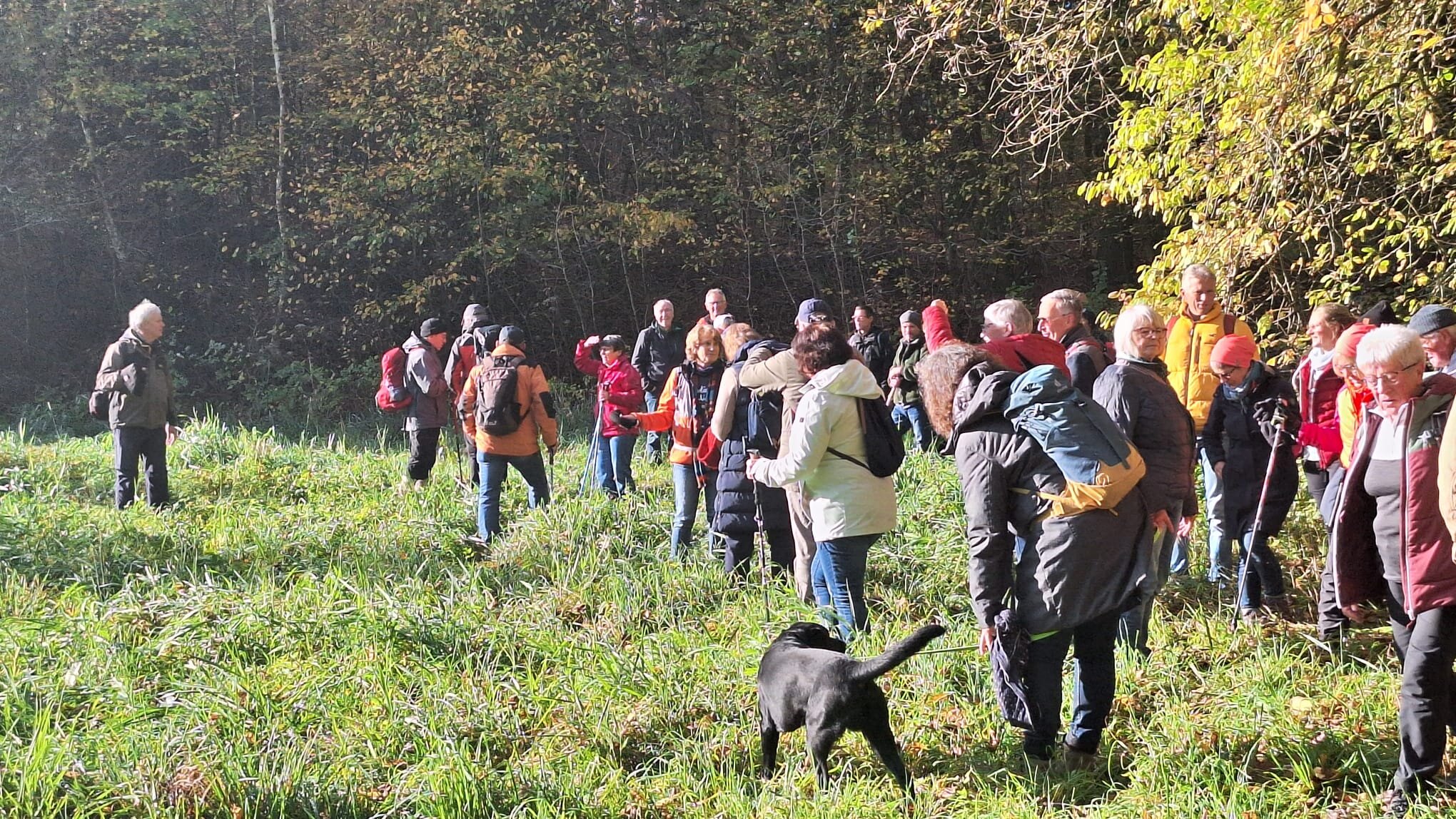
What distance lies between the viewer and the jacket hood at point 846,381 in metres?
5.04

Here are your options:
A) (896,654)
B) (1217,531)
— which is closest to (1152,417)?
(1217,531)

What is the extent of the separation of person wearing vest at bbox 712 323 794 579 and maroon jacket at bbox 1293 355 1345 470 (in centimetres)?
251

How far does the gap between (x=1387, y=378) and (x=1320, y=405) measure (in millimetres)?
2150

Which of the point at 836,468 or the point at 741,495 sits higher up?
the point at 836,468

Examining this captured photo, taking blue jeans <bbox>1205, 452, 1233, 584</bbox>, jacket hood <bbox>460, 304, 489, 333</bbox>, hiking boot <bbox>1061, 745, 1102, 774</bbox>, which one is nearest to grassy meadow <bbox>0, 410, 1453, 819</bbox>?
hiking boot <bbox>1061, 745, 1102, 774</bbox>

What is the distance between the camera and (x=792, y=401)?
18.6 feet

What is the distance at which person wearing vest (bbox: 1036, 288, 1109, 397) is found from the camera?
546 centimetres

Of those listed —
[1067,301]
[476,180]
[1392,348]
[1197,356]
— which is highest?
[476,180]

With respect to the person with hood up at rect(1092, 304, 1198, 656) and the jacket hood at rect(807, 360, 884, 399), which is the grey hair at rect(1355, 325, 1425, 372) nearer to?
the person with hood up at rect(1092, 304, 1198, 656)

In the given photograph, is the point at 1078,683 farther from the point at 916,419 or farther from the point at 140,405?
the point at 140,405

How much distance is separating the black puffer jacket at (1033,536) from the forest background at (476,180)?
12527mm

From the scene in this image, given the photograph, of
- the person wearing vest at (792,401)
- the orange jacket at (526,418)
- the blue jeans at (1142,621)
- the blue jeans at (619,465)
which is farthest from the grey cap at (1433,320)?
the blue jeans at (619,465)

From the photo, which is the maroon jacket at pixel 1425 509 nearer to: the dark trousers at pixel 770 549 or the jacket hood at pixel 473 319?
A: the dark trousers at pixel 770 549

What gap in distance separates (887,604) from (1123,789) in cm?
218
